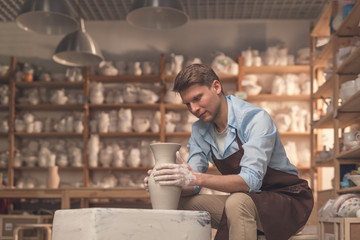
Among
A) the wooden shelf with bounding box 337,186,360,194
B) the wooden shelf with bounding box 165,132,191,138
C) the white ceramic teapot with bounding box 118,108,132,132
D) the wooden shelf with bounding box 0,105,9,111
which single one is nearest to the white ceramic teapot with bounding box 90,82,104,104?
the white ceramic teapot with bounding box 118,108,132,132

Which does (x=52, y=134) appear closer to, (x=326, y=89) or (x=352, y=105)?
(x=326, y=89)

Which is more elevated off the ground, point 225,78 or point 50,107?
point 225,78

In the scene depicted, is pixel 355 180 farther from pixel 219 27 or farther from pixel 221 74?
pixel 219 27

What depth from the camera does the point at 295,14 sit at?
23.0ft

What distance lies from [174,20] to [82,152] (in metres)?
2.83

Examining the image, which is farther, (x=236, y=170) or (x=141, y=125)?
(x=141, y=125)

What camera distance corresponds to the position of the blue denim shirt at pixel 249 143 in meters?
2.14

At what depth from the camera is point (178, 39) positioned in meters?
7.19

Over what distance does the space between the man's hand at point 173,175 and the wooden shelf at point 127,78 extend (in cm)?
486

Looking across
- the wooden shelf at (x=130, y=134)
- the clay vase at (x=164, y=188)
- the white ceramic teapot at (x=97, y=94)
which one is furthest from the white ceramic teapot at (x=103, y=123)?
the clay vase at (x=164, y=188)

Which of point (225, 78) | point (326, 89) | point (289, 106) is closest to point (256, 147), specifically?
point (326, 89)

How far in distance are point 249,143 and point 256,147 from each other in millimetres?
39

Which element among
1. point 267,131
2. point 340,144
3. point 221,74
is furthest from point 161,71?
point 267,131

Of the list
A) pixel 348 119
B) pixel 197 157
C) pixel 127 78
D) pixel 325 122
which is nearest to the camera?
pixel 197 157
